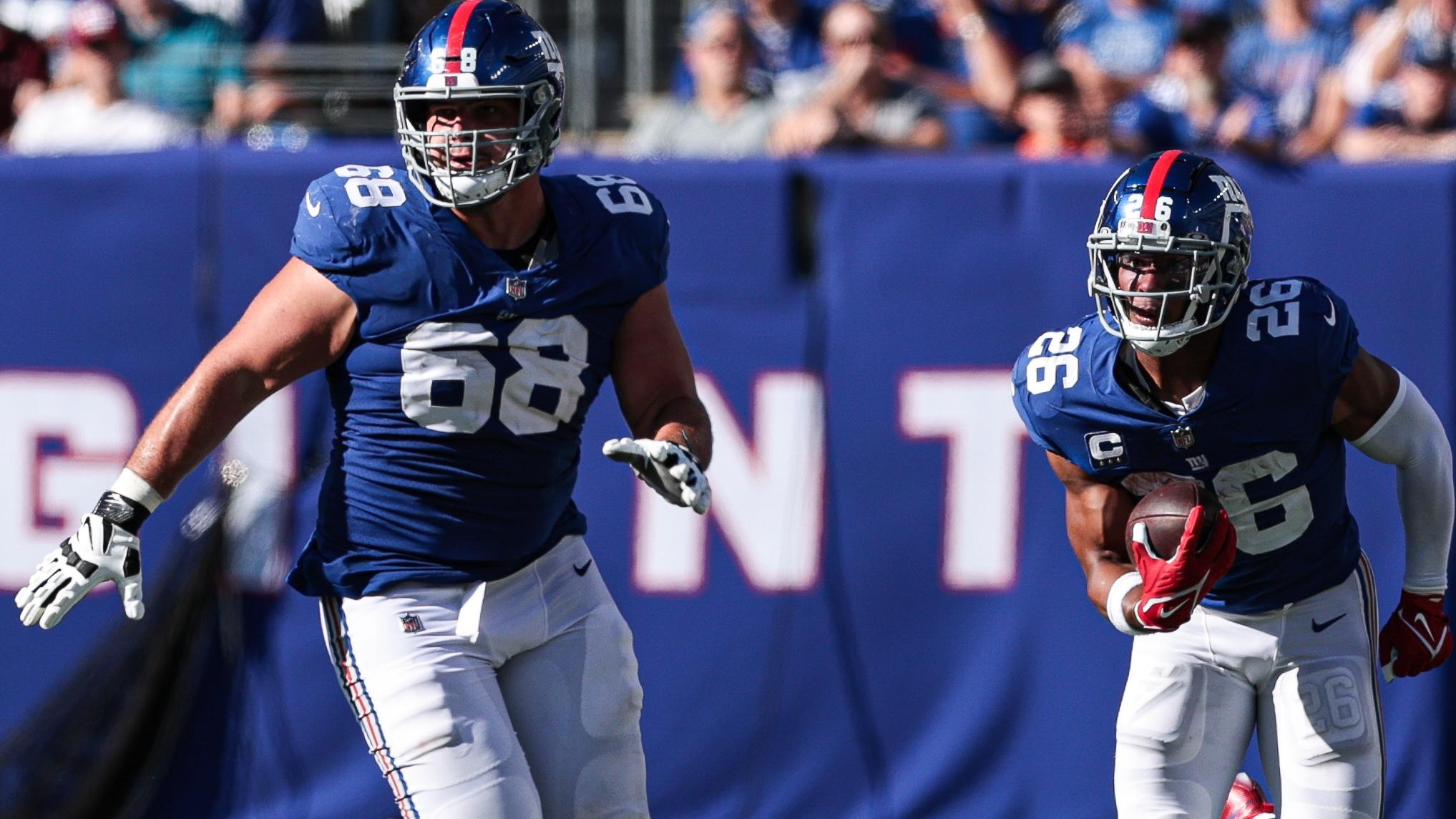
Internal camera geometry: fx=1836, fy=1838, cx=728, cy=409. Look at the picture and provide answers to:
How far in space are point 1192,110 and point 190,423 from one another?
4.01m

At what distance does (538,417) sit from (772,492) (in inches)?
70.5

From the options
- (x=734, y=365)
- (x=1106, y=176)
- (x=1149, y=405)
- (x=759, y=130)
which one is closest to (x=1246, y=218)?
(x=1149, y=405)

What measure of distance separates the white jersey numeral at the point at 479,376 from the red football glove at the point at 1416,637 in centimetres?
191

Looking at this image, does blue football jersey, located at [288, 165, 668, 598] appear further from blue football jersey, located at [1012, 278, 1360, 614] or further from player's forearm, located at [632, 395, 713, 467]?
blue football jersey, located at [1012, 278, 1360, 614]

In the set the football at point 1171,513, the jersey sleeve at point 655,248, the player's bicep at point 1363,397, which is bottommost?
the football at point 1171,513

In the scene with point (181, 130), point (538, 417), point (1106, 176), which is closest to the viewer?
point (538, 417)

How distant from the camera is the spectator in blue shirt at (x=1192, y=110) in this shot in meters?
5.69

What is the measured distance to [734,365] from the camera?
5.30 meters

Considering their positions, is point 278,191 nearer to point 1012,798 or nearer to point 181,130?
point 181,130

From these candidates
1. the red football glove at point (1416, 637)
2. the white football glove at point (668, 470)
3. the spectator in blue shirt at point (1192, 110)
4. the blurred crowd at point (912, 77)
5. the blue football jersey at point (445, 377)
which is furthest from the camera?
the blurred crowd at point (912, 77)

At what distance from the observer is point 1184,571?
3391mm

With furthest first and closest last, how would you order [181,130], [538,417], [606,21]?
[606,21] → [181,130] → [538,417]

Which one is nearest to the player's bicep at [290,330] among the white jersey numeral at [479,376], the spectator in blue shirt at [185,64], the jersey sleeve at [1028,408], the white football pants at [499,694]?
the white jersey numeral at [479,376]

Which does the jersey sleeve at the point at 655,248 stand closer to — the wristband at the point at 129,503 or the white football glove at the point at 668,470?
the white football glove at the point at 668,470
